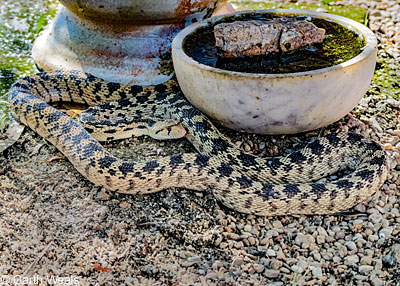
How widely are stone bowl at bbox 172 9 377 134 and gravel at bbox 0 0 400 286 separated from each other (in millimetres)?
536

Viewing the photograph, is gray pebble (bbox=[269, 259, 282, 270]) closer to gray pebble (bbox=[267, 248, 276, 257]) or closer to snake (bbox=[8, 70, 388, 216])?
gray pebble (bbox=[267, 248, 276, 257])

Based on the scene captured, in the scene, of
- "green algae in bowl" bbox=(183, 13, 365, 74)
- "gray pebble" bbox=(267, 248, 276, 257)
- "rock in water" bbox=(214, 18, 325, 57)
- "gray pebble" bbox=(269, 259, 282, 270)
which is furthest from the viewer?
"rock in water" bbox=(214, 18, 325, 57)

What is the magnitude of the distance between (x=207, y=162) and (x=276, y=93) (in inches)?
41.2

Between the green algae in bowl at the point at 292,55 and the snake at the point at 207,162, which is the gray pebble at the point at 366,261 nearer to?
the snake at the point at 207,162

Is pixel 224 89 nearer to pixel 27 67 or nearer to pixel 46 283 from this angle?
pixel 46 283

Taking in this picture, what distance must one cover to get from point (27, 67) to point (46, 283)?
4.36m

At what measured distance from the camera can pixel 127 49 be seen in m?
6.73

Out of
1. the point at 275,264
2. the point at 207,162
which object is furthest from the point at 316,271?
the point at 207,162

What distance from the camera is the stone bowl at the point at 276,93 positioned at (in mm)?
4910

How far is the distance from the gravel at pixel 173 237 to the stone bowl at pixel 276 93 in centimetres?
54

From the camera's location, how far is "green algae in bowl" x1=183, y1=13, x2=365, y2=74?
536 cm

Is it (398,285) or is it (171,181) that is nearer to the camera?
(398,285)

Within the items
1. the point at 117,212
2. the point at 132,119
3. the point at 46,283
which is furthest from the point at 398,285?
the point at 132,119

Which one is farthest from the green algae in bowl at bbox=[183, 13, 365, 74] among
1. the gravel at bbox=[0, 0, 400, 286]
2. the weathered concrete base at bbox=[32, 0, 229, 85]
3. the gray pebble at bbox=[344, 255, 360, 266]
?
A: the gray pebble at bbox=[344, 255, 360, 266]
